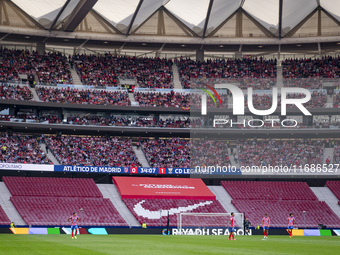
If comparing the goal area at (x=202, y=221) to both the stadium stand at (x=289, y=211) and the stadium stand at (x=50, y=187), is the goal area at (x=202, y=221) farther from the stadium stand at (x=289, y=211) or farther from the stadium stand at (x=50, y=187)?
the stadium stand at (x=50, y=187)

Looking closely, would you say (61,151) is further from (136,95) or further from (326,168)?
(326,168)

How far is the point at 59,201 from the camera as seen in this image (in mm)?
59656

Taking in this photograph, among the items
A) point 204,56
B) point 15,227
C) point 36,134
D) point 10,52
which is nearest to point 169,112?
point 204,56

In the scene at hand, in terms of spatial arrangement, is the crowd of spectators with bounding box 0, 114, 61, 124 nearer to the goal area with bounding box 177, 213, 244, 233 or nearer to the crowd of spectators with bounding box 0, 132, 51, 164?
the crowd of spectators with bounding box 0, 132, 51, 164

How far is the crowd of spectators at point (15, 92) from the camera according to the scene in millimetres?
68600

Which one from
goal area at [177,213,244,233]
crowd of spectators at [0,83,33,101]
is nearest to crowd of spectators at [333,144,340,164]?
goal area at [177,213,244,233]

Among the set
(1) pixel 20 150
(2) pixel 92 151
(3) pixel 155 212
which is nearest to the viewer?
(3) pixel 155 212

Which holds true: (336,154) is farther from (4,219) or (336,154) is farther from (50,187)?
(4,219)

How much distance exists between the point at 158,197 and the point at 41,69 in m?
25.7

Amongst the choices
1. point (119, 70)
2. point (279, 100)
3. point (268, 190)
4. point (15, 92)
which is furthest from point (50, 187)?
point (279, 100)

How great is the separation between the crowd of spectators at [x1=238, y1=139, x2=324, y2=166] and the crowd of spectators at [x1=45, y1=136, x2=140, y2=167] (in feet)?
50.9

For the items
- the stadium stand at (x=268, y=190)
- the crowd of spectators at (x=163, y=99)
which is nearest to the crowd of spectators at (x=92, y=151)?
the crowd of spectators at (x=163, y=99)

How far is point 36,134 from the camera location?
2805 inches

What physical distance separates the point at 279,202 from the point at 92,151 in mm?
24171
